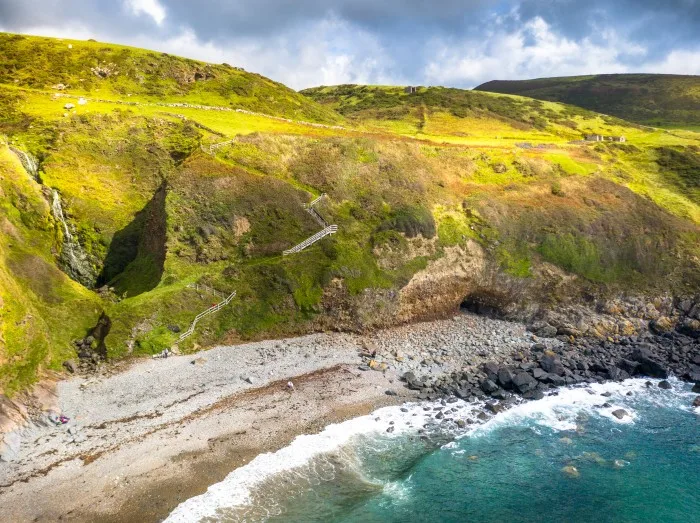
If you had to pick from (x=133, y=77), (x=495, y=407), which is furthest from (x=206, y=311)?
(x=133, y=77)

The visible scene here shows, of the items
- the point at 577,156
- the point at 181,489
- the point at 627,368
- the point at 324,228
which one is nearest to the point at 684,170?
the point at 577,156

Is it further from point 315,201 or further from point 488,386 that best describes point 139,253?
point 488,386

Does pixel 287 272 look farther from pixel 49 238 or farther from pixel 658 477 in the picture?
pixel 658 477

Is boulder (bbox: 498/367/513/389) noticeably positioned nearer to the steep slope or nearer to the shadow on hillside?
the shadow on hillside

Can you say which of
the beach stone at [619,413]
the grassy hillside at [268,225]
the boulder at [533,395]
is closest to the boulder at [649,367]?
the beach stone at [619,413]

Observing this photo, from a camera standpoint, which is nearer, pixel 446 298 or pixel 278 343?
pixel 278 343

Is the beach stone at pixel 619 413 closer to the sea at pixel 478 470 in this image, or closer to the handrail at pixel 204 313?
the sea at pixel 478 470

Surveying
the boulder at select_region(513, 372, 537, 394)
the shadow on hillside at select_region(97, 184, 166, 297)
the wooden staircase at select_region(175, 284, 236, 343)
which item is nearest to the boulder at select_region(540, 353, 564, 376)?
the boulder at select_region(513, 372, 537, 394)
